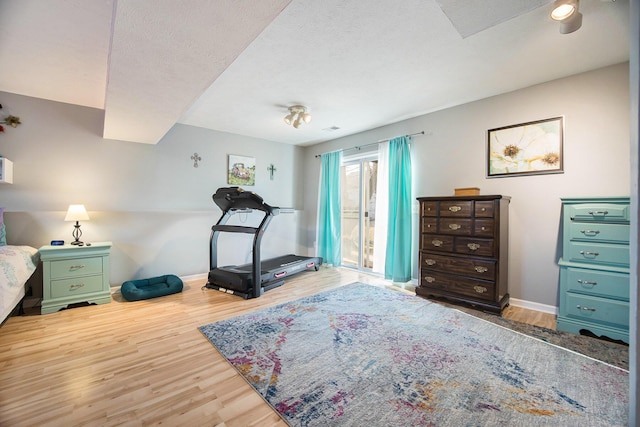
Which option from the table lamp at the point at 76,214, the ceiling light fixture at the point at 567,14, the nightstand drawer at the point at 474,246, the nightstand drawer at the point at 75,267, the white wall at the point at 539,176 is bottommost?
the nightstand drawer at the point at 75,267

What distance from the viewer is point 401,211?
394 centimetres

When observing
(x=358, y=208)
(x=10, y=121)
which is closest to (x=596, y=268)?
(x=358, y=208)

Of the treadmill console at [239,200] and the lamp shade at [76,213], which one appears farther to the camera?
the treadmill console at [239,200]

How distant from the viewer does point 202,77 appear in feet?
6.52

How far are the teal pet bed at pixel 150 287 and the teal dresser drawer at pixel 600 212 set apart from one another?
4462mm

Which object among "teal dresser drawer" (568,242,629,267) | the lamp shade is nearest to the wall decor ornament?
the lamp shade

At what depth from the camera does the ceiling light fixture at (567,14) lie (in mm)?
1611

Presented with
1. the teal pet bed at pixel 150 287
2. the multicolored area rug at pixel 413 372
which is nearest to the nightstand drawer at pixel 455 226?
the multicolored area rug at pixel 413 372

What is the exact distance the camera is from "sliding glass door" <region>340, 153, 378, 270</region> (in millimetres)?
4785

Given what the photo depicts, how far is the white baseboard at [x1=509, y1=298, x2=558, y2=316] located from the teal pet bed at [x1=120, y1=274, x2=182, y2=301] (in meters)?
4.15

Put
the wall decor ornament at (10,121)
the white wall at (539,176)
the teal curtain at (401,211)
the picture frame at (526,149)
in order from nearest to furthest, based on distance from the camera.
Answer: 1. the white wall at (539,176)
2. the picture frame at (526,149)
3. the wall decor ornament at (10,121)
4. the teal curtain at (401,211)

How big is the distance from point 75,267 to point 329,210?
369 centimetres

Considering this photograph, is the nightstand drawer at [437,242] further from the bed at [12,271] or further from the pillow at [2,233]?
the pillow at [2,233]

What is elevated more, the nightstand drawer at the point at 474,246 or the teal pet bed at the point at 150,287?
the nightstand drawer at the point at 474,246
